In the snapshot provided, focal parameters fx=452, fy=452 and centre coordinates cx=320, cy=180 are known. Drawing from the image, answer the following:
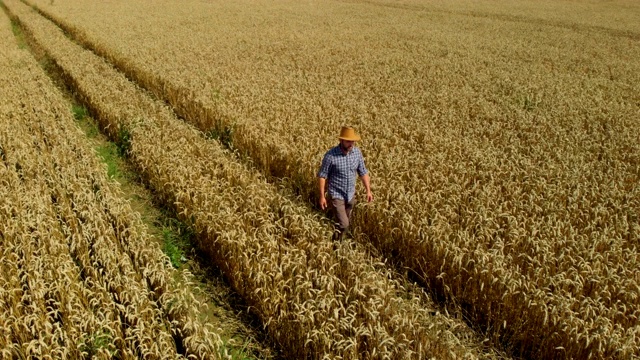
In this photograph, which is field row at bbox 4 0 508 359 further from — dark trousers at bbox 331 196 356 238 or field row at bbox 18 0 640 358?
field row at bbox 18 0 640 358

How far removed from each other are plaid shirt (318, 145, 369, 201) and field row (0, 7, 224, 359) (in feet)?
9.02

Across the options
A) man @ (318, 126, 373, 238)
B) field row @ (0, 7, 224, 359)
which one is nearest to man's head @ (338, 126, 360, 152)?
man @ (318, 126, 373, 238)

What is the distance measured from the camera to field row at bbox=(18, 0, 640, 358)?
5719 millimetres

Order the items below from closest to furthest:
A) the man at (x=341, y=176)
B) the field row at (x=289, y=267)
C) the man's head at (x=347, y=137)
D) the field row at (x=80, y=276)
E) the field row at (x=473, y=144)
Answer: the field row at (x=80, y=276), the field row at (x=289, y=267), the field row at (x=473, y=144), the man's head at (x=347, y=137), the man at (x=341, y=176)

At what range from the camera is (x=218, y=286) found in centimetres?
667

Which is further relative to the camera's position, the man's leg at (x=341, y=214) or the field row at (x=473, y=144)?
the man's leg at (x=341, y=214)

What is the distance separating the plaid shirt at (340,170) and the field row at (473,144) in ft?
2.08

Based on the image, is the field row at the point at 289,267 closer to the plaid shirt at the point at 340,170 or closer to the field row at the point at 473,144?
the plaid shirt at the point at 340,170

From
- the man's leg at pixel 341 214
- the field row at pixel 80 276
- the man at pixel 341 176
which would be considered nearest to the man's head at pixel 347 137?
the man at pixel 341 176

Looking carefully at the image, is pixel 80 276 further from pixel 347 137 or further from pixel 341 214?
pixel 347 137

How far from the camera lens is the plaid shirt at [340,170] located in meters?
7.19

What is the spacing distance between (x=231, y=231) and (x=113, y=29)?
27.1 meters

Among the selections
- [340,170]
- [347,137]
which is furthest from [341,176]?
[347,137]

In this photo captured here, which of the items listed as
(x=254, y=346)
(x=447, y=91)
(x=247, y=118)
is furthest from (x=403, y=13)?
(x=254, y=346)
